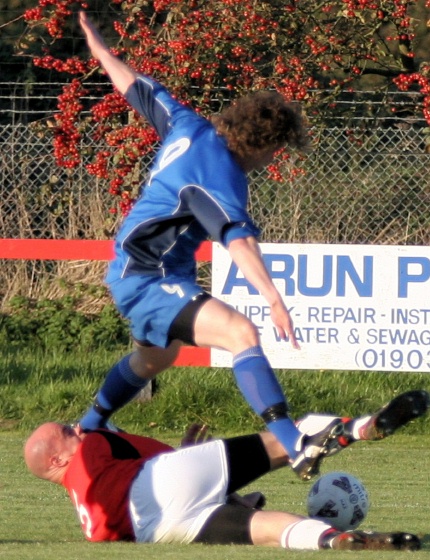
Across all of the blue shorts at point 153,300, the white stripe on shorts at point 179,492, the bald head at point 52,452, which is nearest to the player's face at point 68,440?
the bald head at point 52,452

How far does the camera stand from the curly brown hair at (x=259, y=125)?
19.1 ft

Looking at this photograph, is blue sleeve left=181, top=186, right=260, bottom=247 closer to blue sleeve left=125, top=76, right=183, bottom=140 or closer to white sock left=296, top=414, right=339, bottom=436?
blue sleeve left=125, top=76, right=183, bottom=140

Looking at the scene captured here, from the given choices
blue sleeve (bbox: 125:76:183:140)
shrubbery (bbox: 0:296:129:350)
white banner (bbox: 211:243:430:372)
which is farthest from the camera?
shrubbery (bbox: 0:296:129:350)

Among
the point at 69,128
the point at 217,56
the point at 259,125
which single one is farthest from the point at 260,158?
the point at 69,128

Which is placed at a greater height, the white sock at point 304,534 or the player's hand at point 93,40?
the player's hand at point 93,40

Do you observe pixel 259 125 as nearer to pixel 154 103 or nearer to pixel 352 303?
pixel 154 103

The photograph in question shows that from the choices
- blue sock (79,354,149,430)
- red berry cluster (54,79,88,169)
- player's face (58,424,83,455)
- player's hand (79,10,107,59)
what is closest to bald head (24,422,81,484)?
player's face (58,424,83,455)

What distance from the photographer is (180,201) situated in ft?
18.8

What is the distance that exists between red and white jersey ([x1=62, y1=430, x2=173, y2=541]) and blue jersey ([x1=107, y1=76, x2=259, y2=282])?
856 mm

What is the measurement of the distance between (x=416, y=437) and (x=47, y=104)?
6.74 meters

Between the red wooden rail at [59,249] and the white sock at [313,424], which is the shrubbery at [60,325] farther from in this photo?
the white sock at [313,424]

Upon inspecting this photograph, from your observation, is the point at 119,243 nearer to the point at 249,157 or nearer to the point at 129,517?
the point at 249,157

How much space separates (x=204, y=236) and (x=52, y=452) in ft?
3.95

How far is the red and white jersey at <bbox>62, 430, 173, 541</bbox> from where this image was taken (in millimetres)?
5477
